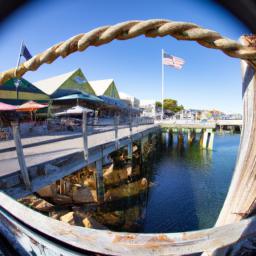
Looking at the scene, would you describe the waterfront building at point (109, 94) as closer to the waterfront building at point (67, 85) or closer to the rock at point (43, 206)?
the waterfront building at point (67, 85)

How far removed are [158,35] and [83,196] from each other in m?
7.59

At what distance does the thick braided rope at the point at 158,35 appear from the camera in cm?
49

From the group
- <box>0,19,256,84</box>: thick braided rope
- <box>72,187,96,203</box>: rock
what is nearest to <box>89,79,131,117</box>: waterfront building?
<box>72,187,96,203</box>: rock

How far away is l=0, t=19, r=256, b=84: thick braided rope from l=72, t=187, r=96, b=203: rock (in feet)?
24.1

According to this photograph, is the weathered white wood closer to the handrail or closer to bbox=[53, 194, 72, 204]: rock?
the handrail

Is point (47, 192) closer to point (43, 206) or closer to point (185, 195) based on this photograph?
point (43, 206)

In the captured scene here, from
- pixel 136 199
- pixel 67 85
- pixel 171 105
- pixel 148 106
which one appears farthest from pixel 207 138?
pixel 171 105

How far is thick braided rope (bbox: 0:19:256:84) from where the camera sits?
1.61ft

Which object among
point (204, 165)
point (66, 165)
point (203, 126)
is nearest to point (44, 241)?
point (66, 165)

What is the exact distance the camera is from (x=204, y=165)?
15.1 meters

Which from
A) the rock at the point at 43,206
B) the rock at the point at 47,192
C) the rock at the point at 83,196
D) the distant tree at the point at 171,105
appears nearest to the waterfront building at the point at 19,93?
the rock at the point at 47,192

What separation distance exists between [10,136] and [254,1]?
985 centimetres

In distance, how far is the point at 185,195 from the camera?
910cm

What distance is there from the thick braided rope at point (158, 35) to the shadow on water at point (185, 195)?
7.07 meters
